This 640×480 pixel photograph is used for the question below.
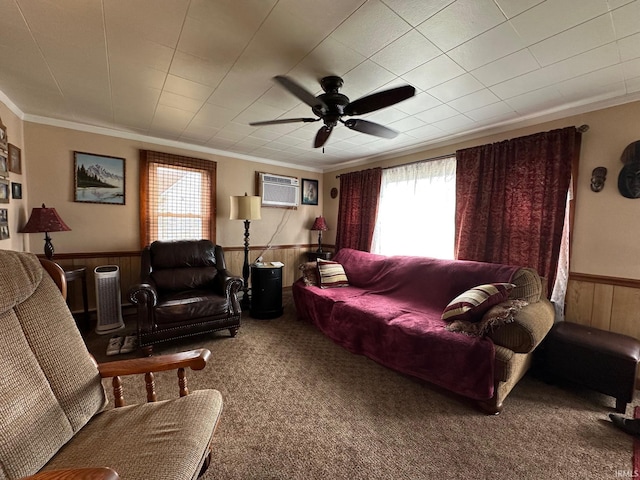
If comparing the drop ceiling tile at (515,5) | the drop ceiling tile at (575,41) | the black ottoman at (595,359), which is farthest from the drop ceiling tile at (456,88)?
the black ottoman at (595,359)

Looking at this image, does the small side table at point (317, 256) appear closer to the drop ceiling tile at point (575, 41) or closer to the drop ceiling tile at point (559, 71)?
the drop ceiling tile at point (559, 71)

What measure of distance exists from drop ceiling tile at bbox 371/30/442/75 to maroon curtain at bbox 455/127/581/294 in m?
1.57

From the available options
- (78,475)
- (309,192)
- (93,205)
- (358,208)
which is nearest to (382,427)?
(78,475)

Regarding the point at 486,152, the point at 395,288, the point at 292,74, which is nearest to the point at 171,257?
the point at 292,74

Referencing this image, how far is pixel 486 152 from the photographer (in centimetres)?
281

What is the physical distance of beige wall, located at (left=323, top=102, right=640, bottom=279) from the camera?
208 cm

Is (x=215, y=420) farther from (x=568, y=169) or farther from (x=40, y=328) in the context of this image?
(x=568, y=169)

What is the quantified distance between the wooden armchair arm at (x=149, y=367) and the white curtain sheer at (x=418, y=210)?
2.97m

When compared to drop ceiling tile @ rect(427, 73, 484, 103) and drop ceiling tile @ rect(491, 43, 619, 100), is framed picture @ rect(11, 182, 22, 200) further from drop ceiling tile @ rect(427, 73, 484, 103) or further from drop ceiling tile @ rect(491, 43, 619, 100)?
drop ceiling tile @ rect(491, 43, 619, 100)

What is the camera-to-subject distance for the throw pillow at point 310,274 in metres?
3.39

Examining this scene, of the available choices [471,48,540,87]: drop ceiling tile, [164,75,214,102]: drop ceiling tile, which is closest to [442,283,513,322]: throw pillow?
[471,48,540,87]: drop ceiling tile

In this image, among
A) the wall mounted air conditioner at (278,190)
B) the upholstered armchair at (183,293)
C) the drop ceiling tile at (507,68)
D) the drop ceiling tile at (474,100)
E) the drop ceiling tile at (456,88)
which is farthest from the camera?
the wall mounted air conditioner at (278,190)

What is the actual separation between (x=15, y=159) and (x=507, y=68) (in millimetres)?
4331

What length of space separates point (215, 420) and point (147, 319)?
172cm
